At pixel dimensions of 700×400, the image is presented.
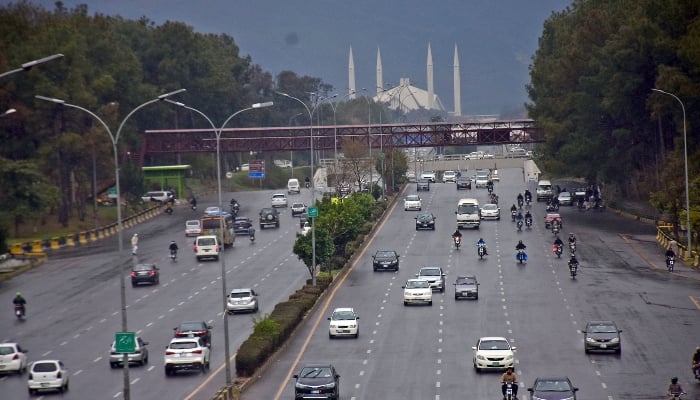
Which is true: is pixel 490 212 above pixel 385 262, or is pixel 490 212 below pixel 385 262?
above


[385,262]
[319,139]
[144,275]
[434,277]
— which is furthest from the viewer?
[319,139]

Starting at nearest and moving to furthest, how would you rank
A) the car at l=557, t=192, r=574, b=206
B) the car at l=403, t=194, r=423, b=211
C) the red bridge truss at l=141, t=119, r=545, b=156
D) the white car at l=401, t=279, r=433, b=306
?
the white car at l=401, t=279, r=433, b=306
the car at l=403, t=194, r=423, b=211
the car at l=557, t=192, r=574, b=206
the red bridge truss at l=141, t=119, r=545, b=156

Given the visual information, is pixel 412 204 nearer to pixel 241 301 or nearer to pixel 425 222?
pixel 425 222

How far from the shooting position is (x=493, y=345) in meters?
52.4

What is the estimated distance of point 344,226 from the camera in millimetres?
89750

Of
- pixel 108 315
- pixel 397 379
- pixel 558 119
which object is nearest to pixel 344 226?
pixel 108 315

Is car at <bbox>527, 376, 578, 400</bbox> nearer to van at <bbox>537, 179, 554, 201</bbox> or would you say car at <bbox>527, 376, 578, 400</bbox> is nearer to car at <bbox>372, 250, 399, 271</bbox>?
car at <bbox>372, 250, 399, 271</bbox>

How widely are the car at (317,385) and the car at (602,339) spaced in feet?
42.8

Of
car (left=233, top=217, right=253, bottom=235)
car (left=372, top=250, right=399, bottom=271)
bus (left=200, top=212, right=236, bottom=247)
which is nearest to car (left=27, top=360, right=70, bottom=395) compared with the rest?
car (left=372, top=250, right=399, bottom=271)

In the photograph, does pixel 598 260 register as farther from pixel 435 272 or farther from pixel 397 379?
pixel 397 379

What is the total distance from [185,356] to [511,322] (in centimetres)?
1750

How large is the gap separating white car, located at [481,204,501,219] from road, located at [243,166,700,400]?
9023 mm

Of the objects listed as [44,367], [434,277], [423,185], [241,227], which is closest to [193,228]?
[241,227]

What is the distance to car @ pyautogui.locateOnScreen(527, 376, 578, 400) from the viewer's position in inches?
1700
